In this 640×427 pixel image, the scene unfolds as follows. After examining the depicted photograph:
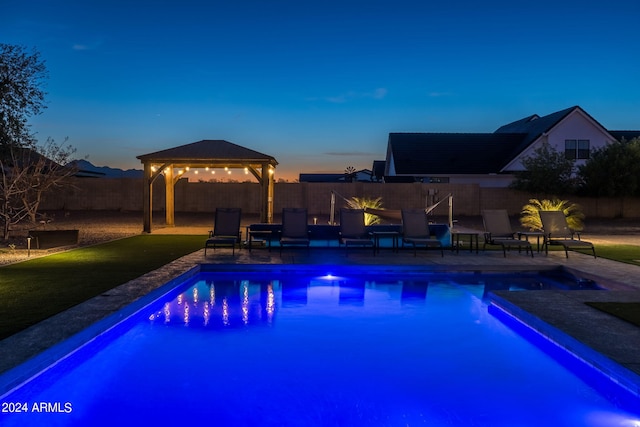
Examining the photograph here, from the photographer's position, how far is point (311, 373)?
4512 millimetres

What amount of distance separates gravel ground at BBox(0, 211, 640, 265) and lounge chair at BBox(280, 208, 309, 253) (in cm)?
494

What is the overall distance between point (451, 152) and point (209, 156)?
18.1 m

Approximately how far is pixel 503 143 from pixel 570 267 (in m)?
22.8

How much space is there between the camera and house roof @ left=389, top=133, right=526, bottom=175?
27875 millimetres

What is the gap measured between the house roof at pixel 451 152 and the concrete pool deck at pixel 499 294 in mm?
17352

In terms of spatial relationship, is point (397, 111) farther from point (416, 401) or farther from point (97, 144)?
point (416, 401)

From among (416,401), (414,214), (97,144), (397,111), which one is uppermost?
(397,111)

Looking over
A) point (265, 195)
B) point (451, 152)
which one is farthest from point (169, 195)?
point (451, 152)

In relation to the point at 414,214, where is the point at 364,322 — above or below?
below

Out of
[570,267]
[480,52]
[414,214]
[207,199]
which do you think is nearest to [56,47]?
[207,199]

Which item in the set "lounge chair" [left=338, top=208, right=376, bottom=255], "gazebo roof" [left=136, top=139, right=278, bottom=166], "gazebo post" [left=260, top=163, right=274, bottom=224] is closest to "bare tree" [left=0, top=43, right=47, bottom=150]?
"gazebo roof" [left=136, top=139, right=278, bottom=166]

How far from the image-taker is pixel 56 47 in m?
17.2

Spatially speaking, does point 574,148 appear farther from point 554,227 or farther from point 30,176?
point 30,176

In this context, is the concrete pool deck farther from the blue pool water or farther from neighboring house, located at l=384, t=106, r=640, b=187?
neighboring house, located at l=384, t=106, r=640, b=187
